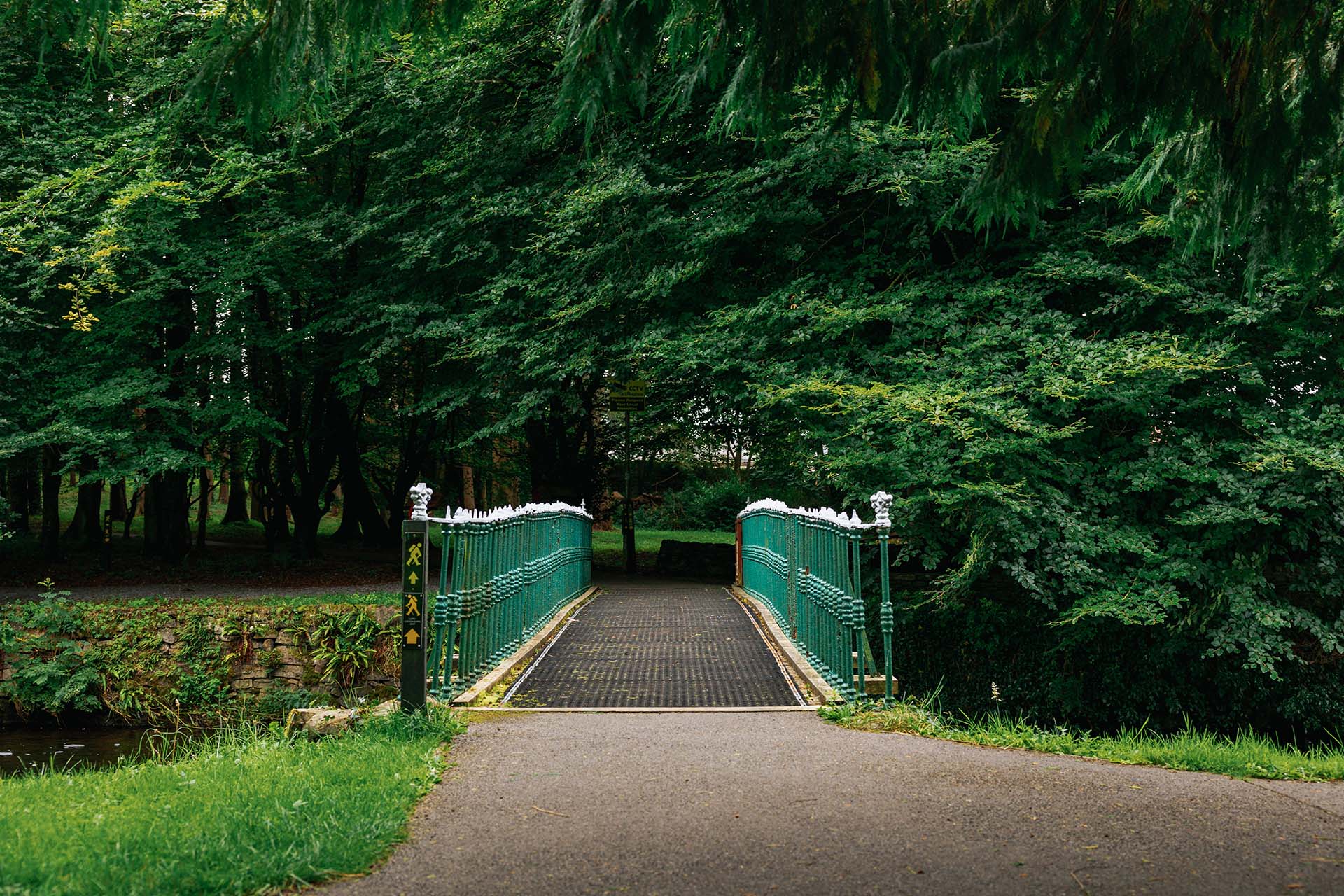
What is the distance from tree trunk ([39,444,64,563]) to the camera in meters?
21.3

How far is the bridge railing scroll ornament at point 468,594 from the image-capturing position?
6.53m

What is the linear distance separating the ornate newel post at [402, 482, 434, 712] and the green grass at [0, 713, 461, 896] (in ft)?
1.71

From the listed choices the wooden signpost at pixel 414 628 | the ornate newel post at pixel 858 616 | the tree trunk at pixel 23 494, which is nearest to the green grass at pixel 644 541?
the tree trunk at pixel 23 494

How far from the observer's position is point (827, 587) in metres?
8.73

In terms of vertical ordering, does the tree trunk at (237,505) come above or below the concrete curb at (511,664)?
above


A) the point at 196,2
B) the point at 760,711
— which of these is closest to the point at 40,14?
the point at 760,711

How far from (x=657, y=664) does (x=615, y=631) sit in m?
2.42

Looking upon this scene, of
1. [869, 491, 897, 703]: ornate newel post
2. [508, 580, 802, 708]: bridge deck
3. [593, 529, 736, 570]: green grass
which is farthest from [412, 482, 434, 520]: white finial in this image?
[593, 529, 736, 570]: green grass

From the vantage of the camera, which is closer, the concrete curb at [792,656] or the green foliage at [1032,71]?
the green foliage at [1032,71]

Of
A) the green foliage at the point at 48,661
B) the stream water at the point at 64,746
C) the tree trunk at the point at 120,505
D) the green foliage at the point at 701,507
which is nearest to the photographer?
the stream water at the point at 64,746

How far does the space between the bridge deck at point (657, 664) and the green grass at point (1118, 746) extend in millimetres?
975

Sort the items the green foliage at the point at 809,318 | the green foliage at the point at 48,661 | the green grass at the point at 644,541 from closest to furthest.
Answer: the green foliage at the point at 809,318 < the green foliage at the point at 48,661 < the green grass at the point at 644,541

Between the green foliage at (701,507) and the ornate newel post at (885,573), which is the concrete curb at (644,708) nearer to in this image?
the ornate newel post at (885,573)

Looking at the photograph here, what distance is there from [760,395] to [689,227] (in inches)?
134
